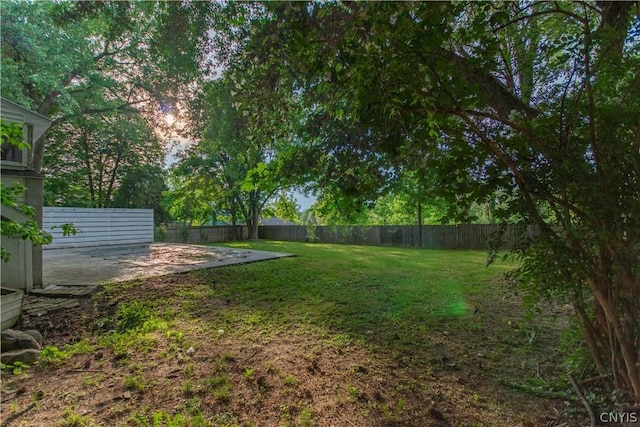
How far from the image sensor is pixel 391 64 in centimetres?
148

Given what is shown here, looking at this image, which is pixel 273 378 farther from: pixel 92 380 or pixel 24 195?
pixel 24 195

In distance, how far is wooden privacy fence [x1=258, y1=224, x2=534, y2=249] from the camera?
11923 mm

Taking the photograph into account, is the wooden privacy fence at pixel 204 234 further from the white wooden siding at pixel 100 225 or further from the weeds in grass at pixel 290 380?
the weeds in grass at pixel 290 380

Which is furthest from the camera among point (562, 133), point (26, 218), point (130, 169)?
point (130, 169)

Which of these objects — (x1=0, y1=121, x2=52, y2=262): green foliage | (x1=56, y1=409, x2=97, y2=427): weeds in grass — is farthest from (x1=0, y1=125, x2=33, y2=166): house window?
(x1=56, y1=409, x2=97, y2=427): weeds in grass

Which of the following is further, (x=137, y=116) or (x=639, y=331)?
(x=137, y=116)

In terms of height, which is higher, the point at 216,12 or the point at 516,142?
the point at 216,12

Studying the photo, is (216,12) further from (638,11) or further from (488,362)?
(488,362)

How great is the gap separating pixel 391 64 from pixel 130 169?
51.2ft

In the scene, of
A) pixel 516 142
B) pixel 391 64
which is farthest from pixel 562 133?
pixel 391 64

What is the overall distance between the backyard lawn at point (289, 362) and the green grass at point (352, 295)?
0.03m

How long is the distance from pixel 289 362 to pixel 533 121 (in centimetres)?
230

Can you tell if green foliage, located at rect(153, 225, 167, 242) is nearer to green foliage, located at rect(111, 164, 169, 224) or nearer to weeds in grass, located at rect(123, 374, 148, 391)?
green foliage, located at rect(111, 164, 169, 224)

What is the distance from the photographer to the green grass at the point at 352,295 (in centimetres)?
315
